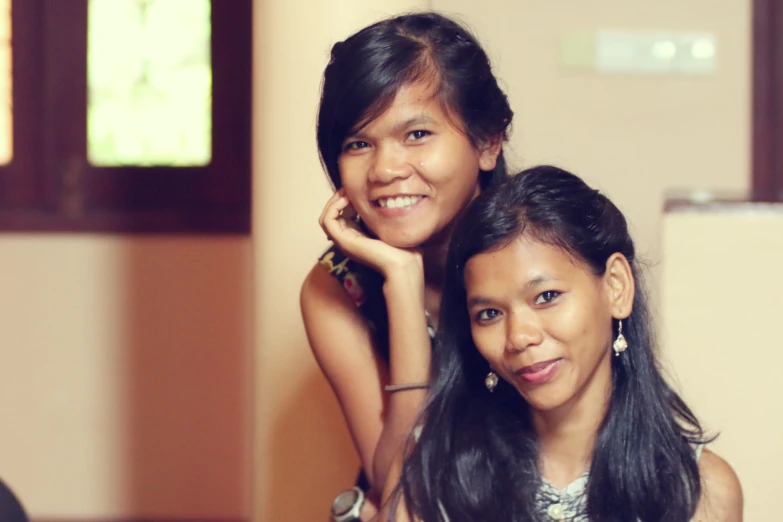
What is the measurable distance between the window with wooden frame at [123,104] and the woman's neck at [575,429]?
220 cm

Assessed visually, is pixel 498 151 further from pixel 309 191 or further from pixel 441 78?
pixel 309 191

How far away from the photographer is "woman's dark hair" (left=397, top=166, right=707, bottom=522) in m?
1.39

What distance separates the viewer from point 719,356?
1634 millimetres

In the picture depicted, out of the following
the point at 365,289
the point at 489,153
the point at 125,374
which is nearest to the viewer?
the point at 489,153

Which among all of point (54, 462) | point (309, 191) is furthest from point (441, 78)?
point (54, 462)

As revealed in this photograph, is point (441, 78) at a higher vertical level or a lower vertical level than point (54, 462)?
higher

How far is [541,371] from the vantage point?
1.34 metres

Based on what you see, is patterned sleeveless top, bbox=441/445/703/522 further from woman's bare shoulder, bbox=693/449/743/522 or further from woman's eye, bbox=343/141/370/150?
woman's eye, bbox=343/141/370/150

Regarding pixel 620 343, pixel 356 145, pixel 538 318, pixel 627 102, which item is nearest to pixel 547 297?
pixel 538 318

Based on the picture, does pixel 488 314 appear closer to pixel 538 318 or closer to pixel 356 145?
pixel 538 318

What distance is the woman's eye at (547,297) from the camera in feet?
4.45

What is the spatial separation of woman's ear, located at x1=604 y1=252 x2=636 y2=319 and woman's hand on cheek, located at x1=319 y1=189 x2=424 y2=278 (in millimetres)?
332

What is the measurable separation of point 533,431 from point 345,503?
0.43 metres

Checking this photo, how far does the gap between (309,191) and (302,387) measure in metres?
0.42
